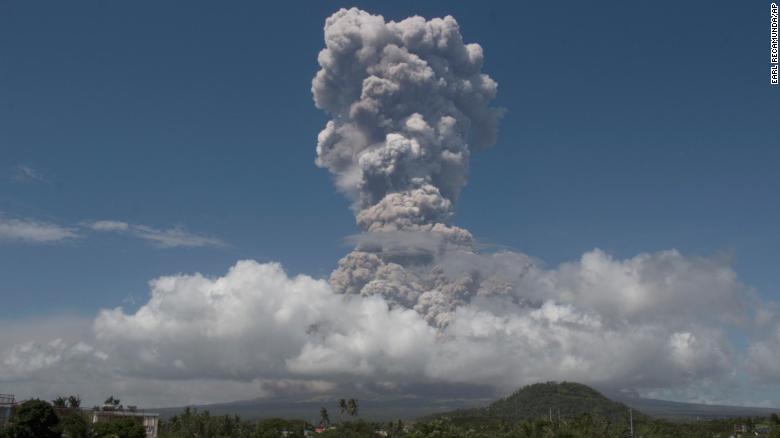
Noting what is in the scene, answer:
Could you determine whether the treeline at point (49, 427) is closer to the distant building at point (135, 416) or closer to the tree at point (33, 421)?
the tree at point (33, 421)

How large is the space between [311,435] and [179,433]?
1449 inches

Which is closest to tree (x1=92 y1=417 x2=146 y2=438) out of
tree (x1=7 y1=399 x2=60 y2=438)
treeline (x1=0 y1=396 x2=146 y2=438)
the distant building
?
treeline (x1=0 y1=396 x2=146 y2=438)

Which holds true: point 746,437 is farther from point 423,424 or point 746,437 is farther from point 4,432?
point 4,432

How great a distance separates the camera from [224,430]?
174875 mm

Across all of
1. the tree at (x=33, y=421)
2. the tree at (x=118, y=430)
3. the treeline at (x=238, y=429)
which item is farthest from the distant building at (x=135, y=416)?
the tree at (x=33, y=421)

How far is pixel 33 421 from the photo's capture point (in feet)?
359

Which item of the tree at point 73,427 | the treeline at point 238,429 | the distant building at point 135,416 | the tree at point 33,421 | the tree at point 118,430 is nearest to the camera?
the tree at point 33,421

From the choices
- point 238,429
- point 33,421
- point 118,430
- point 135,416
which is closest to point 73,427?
point 118,430

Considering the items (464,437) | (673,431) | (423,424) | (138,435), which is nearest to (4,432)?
(138,435)

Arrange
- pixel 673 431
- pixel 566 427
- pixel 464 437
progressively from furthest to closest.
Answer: pixel 673 431 < pixel 464 437 < pixel 566 427

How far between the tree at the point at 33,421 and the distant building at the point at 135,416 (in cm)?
5526

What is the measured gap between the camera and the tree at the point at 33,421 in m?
107

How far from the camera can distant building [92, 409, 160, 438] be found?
554ft

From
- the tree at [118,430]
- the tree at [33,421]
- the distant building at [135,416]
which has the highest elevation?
the tree at [33,421]
